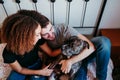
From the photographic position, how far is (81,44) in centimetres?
121

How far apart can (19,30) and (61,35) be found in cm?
46

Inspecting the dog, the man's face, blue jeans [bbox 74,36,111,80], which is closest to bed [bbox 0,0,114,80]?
blue jeans [bbox 74,36,111,80]

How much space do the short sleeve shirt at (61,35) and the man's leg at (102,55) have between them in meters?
0.19

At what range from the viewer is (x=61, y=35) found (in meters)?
1.41

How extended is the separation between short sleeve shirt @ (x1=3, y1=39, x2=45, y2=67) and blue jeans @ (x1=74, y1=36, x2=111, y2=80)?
354mm

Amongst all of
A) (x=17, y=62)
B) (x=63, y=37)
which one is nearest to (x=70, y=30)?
(x=63, y=37)

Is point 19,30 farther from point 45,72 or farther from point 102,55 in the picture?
point 102,55

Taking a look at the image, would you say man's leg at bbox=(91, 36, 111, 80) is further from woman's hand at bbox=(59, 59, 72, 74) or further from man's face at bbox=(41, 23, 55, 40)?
man's face at bbox=(41, 23, 55, 40)

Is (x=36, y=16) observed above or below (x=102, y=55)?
above

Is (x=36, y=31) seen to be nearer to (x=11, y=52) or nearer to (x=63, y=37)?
(x=11, y=52)

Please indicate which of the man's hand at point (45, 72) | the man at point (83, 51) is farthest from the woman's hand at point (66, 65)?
the man's hand at point (45, 72)

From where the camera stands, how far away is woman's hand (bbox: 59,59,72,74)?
124 centimetres

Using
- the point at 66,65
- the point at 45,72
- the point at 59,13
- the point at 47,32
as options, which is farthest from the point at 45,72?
the point at 59,13

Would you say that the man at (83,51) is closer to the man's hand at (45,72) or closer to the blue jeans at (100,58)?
the blue jeans at (100,58)
